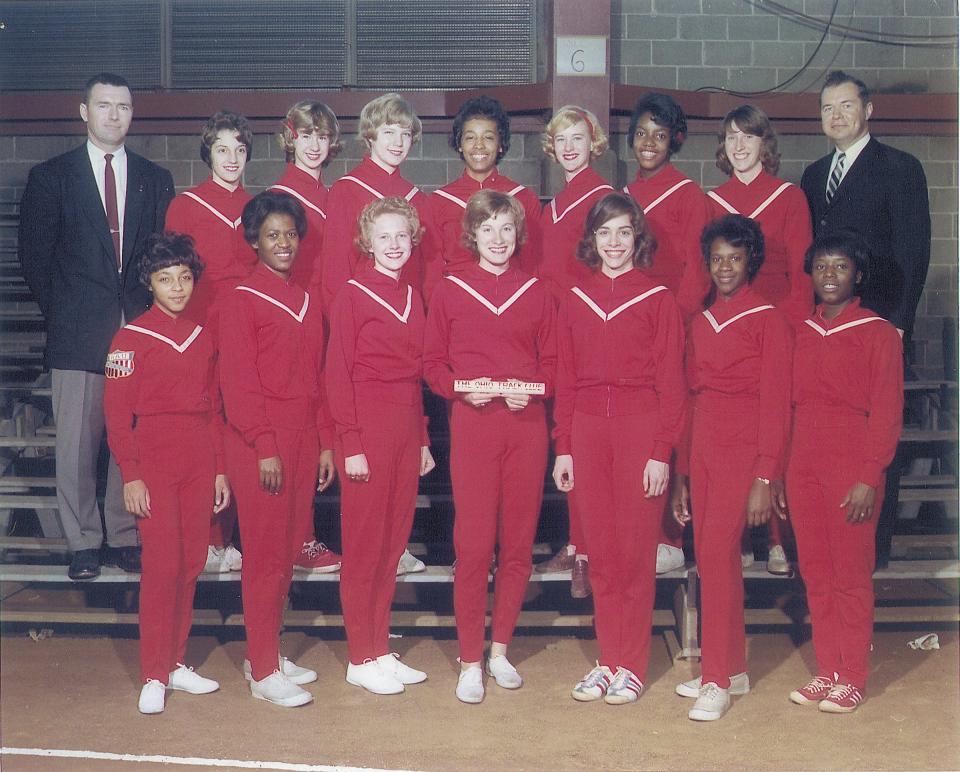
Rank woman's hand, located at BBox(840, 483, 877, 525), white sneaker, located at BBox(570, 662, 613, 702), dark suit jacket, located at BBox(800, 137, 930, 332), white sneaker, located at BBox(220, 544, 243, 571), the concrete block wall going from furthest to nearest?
the concrete block wall, white sneaker, located at BBox(220, 544, 243, 571), dark suit jacket, located at BBox(800, 137, 930, 332), white sneaker, located at BBox(570, 662, 613, 702), woman's hand, located at BBox(840, 483, 877, 525)

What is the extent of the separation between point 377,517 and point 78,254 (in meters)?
1.63

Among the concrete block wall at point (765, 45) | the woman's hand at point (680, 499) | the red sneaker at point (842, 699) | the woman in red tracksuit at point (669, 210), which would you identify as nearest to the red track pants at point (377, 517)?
the woman's hand at point (680, 499)

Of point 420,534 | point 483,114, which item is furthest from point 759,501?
point 420,534

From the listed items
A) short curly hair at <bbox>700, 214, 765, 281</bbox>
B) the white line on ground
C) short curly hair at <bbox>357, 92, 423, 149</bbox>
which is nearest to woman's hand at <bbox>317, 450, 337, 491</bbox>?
the white line on ground

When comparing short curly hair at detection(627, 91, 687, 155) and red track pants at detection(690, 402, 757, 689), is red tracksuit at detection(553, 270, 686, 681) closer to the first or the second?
red track pants at detection(690, 402, 757, 689)

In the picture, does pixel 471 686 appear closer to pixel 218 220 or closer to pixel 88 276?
pixel 218 220

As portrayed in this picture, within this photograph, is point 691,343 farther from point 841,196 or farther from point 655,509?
point 841,196

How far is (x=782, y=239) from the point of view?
466 centimetres

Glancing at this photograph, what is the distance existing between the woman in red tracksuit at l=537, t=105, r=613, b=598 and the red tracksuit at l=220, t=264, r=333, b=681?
1017mm

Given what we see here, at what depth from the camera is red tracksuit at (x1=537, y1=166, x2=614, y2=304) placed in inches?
183

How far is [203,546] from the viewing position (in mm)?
4258

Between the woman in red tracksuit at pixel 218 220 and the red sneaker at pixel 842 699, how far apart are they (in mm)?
2274

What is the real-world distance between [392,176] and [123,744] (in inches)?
90.0

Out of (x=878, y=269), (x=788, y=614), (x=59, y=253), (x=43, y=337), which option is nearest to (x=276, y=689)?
(x=59, y=253)
